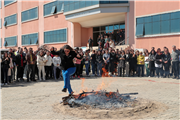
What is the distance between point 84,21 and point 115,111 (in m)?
23.3

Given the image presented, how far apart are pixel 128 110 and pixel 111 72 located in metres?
9.76

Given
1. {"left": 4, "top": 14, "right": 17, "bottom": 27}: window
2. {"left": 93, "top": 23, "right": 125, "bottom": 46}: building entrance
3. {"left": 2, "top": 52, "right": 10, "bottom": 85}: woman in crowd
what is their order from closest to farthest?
{"left": 2, "top": 52, "right": 10, "bottom": 85}: woman in crowd
{"left": 93, "top": 23, "right": 125, "bottom": 46}: building entrance
{"left": 4, "top": 14, "right": 17, "bottom": 27}: window

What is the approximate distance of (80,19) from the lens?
26312 mm

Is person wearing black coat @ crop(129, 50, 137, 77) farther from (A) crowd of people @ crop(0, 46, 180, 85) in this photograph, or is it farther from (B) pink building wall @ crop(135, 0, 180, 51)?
(B) pink building wall @ crop(135, 0, 180, 51)

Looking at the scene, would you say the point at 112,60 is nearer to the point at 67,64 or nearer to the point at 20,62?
the point at 20,62

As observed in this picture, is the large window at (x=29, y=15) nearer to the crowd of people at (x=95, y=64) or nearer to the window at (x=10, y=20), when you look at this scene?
the window at (x=10, y=20)

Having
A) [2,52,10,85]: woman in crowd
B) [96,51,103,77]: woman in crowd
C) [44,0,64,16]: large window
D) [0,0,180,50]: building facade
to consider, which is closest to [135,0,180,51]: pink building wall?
[0,0,180,50]: building facade

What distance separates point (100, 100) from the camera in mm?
5895

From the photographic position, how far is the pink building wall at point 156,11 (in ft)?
59.0

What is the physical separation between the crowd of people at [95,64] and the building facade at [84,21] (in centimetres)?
525

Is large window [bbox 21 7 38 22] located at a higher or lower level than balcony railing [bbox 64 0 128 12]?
higher

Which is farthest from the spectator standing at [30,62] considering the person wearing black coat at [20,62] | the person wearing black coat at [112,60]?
the person wearing black coat at [112,60]

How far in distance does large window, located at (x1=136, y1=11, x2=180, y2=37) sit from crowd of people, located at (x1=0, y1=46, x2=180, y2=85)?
532 cm

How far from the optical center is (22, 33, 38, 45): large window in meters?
33.5
